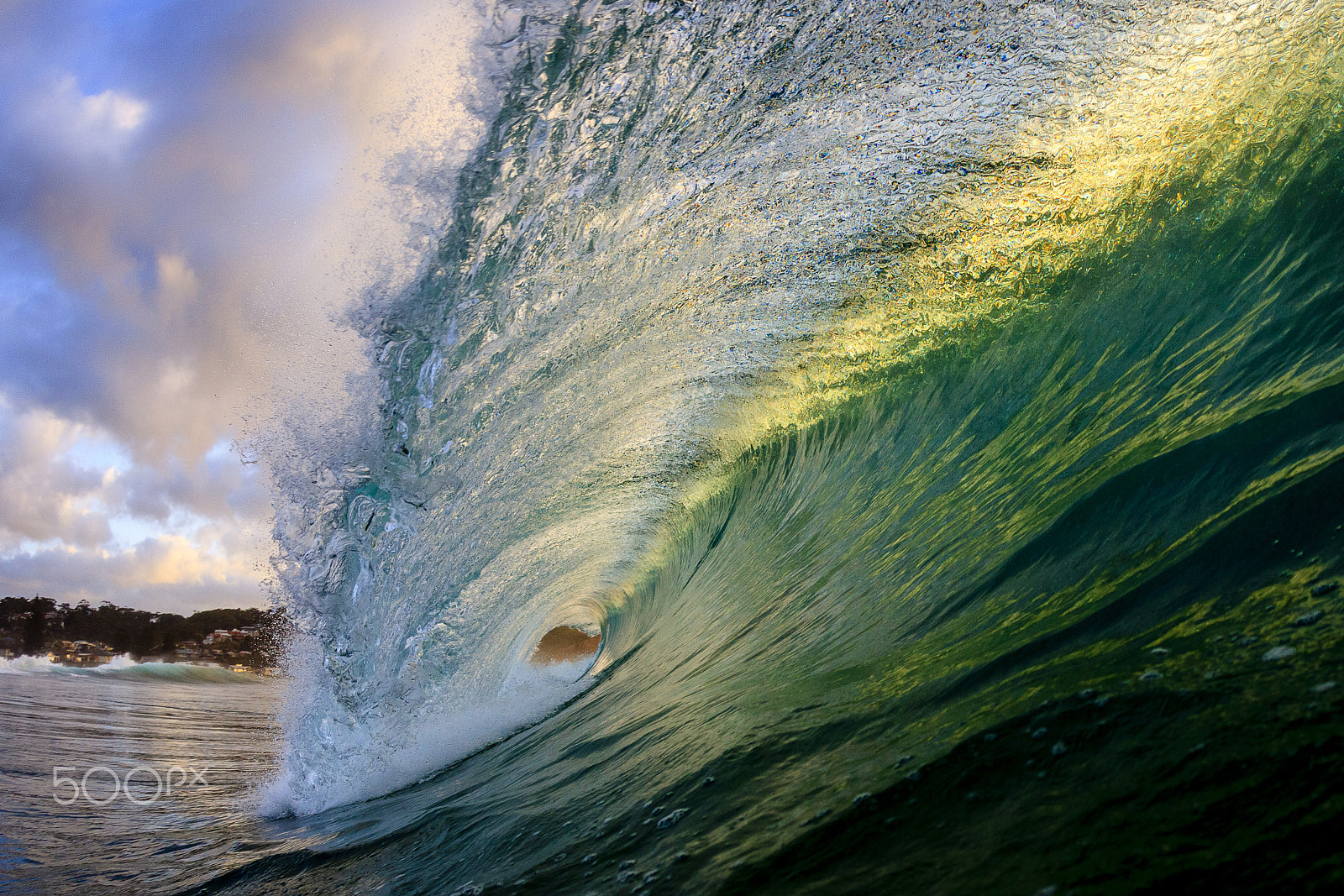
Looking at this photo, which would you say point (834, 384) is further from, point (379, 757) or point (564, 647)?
point (564, 647)

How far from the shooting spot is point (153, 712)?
45.6 feet

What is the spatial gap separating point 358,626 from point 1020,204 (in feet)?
19.4

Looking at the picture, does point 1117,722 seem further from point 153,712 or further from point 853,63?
point 153,712

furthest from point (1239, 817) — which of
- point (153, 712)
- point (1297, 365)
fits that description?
point (153, 712)

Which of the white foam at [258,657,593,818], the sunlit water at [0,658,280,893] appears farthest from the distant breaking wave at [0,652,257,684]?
the white foam at [258,657,593,818]

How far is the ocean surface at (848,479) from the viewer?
4.60ft

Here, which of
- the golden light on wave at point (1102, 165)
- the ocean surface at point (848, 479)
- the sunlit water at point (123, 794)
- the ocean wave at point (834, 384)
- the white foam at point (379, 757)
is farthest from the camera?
the white foam at point (379, 757)

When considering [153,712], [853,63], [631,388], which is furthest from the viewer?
[153,712]

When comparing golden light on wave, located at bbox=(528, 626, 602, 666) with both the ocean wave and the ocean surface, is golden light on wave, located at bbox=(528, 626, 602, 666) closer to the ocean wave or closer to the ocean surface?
the ocean surface

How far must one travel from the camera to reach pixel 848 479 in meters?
5.31

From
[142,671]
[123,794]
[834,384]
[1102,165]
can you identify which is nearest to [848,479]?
[834,384]

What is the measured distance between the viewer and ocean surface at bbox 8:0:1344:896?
1.40 meters

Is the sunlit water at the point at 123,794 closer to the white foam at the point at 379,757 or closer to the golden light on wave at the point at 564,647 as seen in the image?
the white foam at the point at 379,757

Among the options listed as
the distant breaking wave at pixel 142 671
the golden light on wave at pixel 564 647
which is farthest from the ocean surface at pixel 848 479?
the distant breaking wave at pixel 142 671
